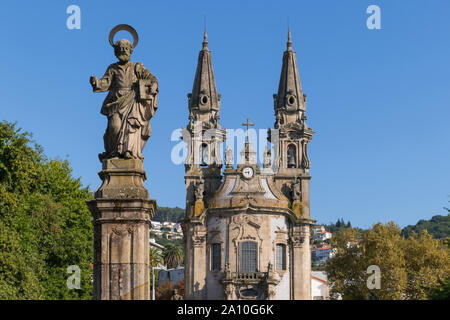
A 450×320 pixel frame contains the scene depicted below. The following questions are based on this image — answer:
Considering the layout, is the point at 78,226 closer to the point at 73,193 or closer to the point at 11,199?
the point at 73,193

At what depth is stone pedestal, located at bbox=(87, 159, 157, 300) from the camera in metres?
15.3

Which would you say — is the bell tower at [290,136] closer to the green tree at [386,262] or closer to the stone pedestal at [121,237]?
the green tree at [386,262]

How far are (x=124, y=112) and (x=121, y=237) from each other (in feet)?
8.00

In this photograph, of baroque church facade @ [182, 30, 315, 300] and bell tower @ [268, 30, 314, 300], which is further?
bell tower @ [268, 30, 314, 300]

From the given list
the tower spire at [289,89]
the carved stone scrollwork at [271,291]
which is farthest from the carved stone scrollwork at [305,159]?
the carved stone scrollwork at [271,291]

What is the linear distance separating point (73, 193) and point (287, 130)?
3409cm

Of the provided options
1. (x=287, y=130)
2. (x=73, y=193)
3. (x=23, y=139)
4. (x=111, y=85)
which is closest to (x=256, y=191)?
(x=287, y=130)

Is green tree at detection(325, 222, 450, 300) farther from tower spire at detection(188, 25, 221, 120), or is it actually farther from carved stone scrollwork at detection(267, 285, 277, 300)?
tower spire at detection(188, 25, 221, 120)

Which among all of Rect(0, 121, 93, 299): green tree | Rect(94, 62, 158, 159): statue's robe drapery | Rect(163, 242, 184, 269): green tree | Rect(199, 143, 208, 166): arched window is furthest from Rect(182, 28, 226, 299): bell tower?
Rect(94, 62, 158, 159): statue's robe drapery

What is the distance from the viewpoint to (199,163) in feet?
267

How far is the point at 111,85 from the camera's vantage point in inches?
646

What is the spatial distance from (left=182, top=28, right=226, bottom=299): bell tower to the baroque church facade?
0.09 m

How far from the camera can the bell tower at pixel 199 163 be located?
251 ft

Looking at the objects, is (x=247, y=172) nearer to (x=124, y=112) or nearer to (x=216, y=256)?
(x=216, y=256)
